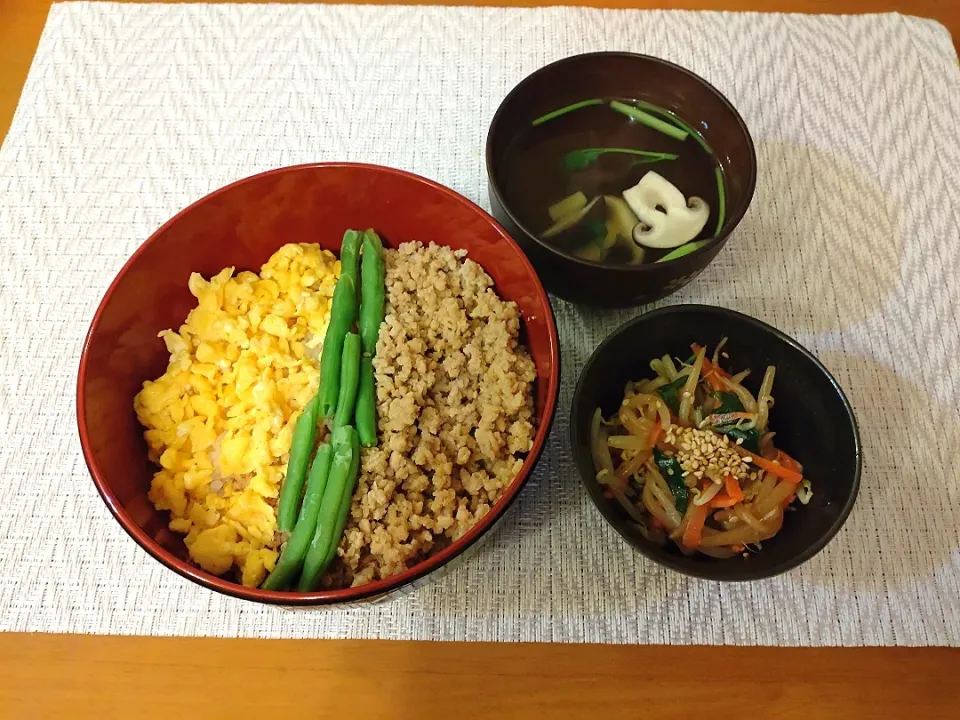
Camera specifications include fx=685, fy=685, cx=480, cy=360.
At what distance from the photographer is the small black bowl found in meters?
0.92

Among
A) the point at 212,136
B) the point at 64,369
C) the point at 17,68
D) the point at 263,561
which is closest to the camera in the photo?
the point at 263,561

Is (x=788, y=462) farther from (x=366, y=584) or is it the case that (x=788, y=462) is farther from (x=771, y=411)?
(x=366, y=584)

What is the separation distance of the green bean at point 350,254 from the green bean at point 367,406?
6.4 inches

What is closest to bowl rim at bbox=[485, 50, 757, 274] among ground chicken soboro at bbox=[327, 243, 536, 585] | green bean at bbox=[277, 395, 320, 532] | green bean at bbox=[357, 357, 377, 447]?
ground chicken soboro at bbox=[327, 243, 536, 585]

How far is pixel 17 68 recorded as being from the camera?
1547mm

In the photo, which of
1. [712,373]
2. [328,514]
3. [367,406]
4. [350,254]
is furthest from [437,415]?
[712,373]

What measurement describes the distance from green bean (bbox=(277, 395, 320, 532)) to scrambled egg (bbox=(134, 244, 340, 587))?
0.03 meters

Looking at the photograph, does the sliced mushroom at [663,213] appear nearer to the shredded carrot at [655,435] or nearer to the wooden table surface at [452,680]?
the shredded carrot at [655,435]

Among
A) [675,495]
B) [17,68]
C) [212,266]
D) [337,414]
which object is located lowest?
[675,495]

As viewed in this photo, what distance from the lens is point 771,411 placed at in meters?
1.10

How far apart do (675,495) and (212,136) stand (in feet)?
3.82

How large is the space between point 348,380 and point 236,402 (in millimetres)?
196

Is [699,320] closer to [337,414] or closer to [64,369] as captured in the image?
[337,414]

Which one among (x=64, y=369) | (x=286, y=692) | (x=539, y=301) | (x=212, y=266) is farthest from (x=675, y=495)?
(x=64, y=369)
